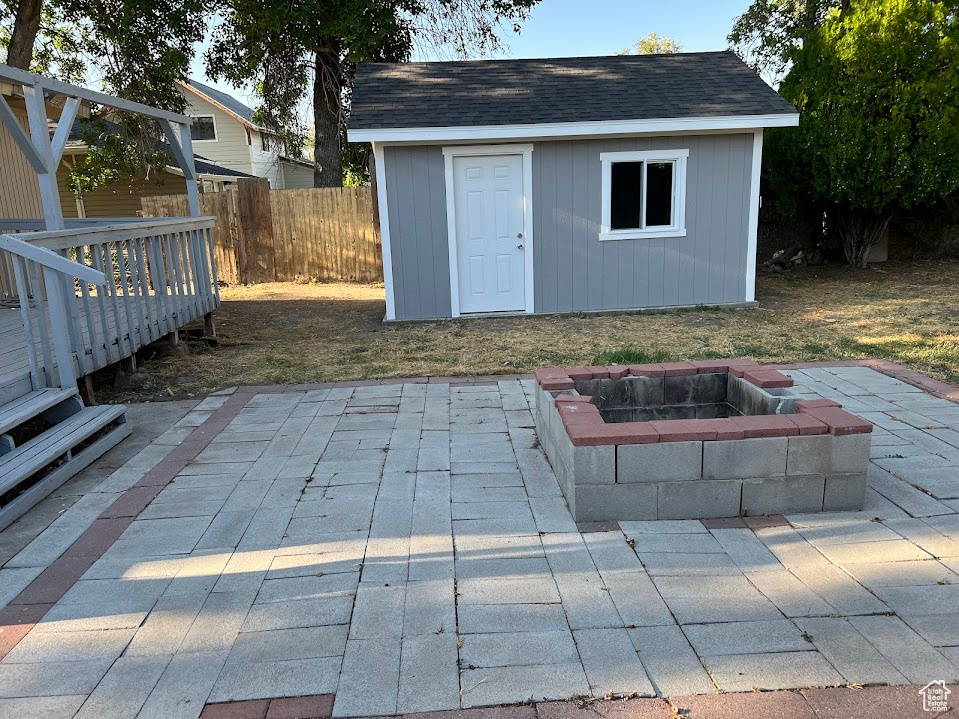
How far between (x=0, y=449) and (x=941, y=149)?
12.3m

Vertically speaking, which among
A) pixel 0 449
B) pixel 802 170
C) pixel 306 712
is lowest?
pixel 306 712

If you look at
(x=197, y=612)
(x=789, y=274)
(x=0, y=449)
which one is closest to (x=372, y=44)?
(x=789, y=274)

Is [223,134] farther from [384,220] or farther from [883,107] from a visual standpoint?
[883,107]

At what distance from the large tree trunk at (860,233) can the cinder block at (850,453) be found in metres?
10.4

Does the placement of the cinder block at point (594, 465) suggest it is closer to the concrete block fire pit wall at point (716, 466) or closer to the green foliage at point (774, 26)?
the concrete block fire pit wall at point (716, 466)

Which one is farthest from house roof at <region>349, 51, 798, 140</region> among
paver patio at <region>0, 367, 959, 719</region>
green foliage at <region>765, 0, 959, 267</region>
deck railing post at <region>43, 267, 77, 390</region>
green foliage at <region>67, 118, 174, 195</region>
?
green foliage at <region>67, 118, 174, 195</region>

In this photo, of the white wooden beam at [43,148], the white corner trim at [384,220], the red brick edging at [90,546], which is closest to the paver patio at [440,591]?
the red brick edging at [90,546]

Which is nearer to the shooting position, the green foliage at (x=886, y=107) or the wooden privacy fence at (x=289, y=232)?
the green foliage at (x=886, y=107)

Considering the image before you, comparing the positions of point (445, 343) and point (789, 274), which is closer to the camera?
point (445, 343)

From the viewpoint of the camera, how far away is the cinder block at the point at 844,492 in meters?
3.40

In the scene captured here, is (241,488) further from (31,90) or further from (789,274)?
(789,274)

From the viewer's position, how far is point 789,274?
41.5 ft

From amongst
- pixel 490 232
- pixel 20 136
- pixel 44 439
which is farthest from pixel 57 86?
A: pixel 490 232

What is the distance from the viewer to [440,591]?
2.82 m
